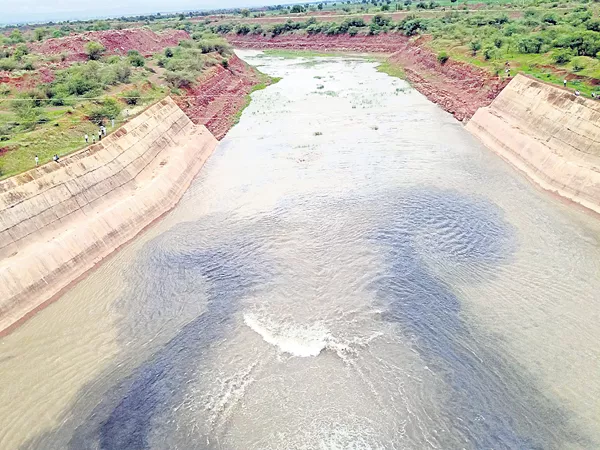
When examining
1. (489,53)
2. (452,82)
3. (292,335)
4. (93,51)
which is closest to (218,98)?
(93,51)

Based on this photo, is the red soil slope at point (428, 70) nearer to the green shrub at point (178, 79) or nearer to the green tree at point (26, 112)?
the green shrub at point (178, 79)

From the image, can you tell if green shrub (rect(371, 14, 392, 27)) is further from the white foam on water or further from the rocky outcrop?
the white foam on water

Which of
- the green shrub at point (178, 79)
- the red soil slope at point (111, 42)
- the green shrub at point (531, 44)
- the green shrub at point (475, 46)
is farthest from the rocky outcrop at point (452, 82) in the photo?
the red soil slope at point (111, 42)

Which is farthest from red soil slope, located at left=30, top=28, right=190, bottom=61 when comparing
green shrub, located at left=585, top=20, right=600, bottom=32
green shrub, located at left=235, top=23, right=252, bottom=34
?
green shrub, located at left=585, top=20, right=600, bottom=32

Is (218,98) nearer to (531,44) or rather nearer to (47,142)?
(47,142)

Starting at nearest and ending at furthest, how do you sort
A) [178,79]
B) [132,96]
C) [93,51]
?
[132,96], [178,79], [93,51]

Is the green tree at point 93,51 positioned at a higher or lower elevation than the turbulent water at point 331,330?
lower

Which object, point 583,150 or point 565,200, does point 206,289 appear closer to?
point 565,200
